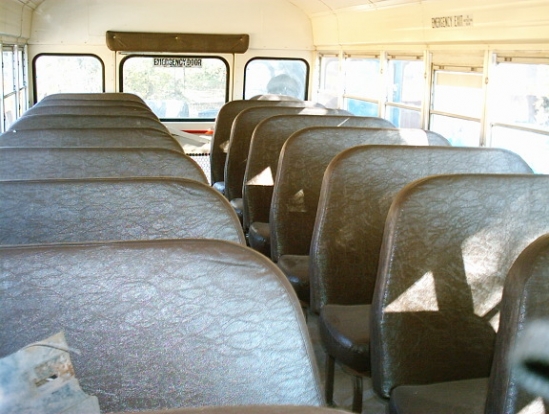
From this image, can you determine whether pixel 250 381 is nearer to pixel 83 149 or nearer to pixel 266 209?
pixel 83 149

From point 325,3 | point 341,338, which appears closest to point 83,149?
point 341,338

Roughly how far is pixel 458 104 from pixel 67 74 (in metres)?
5.29

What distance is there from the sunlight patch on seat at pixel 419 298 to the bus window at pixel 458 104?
8.93ft

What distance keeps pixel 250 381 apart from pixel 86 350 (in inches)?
10.0

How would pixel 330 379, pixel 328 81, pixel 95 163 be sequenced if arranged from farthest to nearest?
pixel 328 81 → pixel 330 379 → pixel 95 163

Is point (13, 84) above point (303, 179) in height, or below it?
above

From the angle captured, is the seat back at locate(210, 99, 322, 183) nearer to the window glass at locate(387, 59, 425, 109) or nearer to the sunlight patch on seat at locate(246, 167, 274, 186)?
the window glass at locate(387, 59, 425, 109)

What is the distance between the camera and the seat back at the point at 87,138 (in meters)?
2.99

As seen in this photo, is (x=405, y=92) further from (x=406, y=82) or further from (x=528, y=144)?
(x=528, y=144)

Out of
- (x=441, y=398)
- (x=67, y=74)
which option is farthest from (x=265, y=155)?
(x=67, y=74)

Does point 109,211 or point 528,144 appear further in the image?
point 528,144

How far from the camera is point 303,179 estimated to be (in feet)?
10.9

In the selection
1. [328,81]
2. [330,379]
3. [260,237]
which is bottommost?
[330,379]

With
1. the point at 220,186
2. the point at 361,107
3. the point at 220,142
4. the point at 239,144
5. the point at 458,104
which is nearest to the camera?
the point at 239,144
